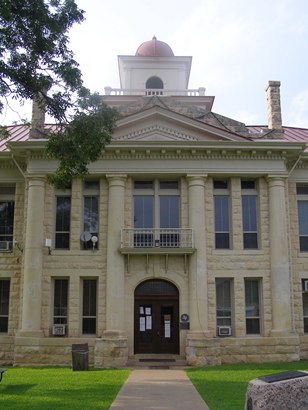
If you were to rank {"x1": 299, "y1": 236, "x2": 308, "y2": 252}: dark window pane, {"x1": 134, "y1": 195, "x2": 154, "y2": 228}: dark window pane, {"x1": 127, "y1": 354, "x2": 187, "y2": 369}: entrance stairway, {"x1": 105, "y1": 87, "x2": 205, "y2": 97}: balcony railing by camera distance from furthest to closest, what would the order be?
{"x1": 105, "y1": 87, "x2": 205, "y2": 97}: balcony railing → {"x1": 299, "y1": 236, "x2": 308, "y2": 252}: dark window pane → {"x1": 134, "y1": 195, "x2": 154, "y2": 228}: dark window pane → {"x1": 127, "y1": 354, "x2": 187, "y2": 369}: entrance stairway

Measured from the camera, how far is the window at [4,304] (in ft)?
75.4

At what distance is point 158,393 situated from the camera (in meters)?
13.5

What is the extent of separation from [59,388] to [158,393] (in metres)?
2.75

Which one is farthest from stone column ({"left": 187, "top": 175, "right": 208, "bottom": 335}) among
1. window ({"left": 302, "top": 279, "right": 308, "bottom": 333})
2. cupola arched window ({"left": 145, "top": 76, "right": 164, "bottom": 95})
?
cupola arched window ({"left": 145, "top": 76, "right": 164, "bottom": 95})

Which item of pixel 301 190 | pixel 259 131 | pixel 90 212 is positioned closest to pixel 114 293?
pixel 90 212

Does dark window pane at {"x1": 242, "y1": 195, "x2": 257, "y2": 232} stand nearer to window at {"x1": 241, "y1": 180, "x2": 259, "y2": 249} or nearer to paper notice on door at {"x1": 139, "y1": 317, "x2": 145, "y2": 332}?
window at {"x1": 241, "y1": 180, "x2": 259, "y2": 249}

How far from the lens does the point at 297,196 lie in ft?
79.8

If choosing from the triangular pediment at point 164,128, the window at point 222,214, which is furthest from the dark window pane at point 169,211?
the triangular pediment at point 164,128

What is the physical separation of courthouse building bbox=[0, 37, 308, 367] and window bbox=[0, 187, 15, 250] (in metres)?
0.14

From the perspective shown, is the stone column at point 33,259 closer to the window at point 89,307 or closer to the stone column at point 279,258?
the window at point 89,307

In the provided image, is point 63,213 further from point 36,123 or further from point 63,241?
point 36,123

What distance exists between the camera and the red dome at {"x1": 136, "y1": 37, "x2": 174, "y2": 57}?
33.9m

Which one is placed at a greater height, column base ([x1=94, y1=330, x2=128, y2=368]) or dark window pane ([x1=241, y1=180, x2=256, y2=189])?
dark window pane ([x1=241, y1=180, x2=256, y2=189])

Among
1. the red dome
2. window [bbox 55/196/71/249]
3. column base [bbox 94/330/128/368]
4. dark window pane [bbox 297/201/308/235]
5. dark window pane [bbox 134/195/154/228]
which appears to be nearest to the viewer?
column base [bbox 94/330/128/368]
